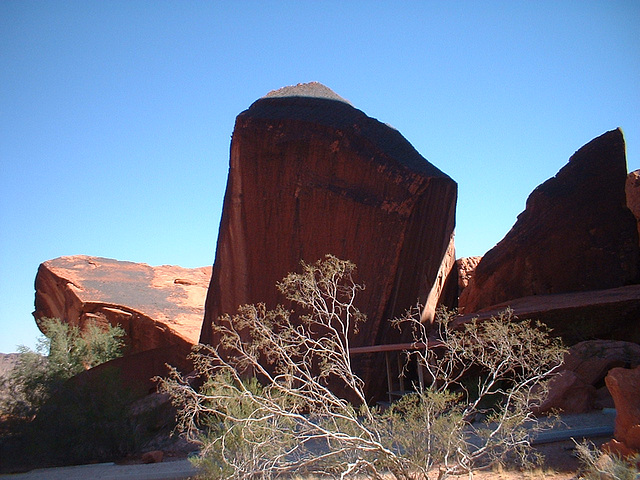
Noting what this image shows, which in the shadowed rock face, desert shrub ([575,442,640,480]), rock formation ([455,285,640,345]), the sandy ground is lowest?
the sandy ground

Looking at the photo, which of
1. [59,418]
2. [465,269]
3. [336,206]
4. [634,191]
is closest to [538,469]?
[336,206]

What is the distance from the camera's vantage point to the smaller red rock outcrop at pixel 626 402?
5.02 metres

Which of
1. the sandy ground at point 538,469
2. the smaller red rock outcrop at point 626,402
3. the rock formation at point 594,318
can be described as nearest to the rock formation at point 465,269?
the rock formation at point 594,318

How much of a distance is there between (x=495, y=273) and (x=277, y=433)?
12.0 m

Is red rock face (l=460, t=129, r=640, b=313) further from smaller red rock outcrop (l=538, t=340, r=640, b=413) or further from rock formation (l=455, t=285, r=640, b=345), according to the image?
smaller red rock outcrop (l=538, t=340, r=640, b=413)

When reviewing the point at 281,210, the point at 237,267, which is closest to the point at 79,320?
the point at 237,267

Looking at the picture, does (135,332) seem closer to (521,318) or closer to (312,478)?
(521,318)

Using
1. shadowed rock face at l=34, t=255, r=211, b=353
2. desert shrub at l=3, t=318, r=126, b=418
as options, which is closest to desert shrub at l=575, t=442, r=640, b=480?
desert shrub at l=3, t=318, r=126, b=418

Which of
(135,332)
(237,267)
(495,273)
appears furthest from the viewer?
(135,332)

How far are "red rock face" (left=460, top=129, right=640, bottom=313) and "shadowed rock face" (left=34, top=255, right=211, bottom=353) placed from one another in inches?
369

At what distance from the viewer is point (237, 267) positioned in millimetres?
11500

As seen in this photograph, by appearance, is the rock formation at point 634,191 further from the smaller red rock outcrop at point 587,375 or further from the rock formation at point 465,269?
the rock formation at point 465,269

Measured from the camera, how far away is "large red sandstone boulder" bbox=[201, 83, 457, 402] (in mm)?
9930

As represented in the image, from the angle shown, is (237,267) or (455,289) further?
(455,289)
